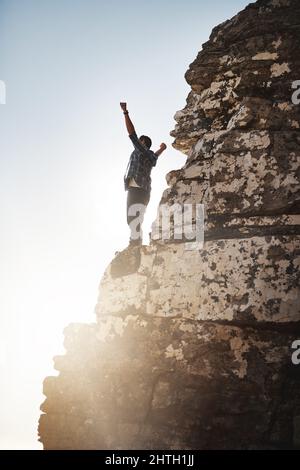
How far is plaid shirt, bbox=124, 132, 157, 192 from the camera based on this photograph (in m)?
3.95

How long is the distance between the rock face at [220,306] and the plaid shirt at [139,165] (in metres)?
0.83

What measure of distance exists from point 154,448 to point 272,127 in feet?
7.95

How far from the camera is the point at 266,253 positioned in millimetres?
2613

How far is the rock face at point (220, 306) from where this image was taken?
244 cm

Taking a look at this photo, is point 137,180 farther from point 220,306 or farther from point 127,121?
point 220,306

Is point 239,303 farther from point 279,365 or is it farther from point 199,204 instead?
point 199,204

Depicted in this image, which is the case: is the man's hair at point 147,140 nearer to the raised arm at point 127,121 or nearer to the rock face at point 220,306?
the raised arm at point 127,121

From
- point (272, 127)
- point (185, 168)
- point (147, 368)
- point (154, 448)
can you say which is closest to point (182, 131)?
point (185, 168)

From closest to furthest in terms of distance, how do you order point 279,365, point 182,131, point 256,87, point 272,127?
point 279,365
point 272,127
point 256,87
point 182,131

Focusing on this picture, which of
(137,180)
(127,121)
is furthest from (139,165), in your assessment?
(127,121)

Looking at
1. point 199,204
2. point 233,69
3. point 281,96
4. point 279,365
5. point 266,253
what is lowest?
point 279,365

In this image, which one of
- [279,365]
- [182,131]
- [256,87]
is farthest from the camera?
[182,131]

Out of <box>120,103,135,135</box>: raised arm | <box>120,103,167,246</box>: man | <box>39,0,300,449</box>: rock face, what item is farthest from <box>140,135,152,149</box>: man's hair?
<box>39,0,300,449</box>: rock face

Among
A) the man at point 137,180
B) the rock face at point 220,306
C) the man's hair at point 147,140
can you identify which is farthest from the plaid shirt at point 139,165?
the rock face at point 220,306
